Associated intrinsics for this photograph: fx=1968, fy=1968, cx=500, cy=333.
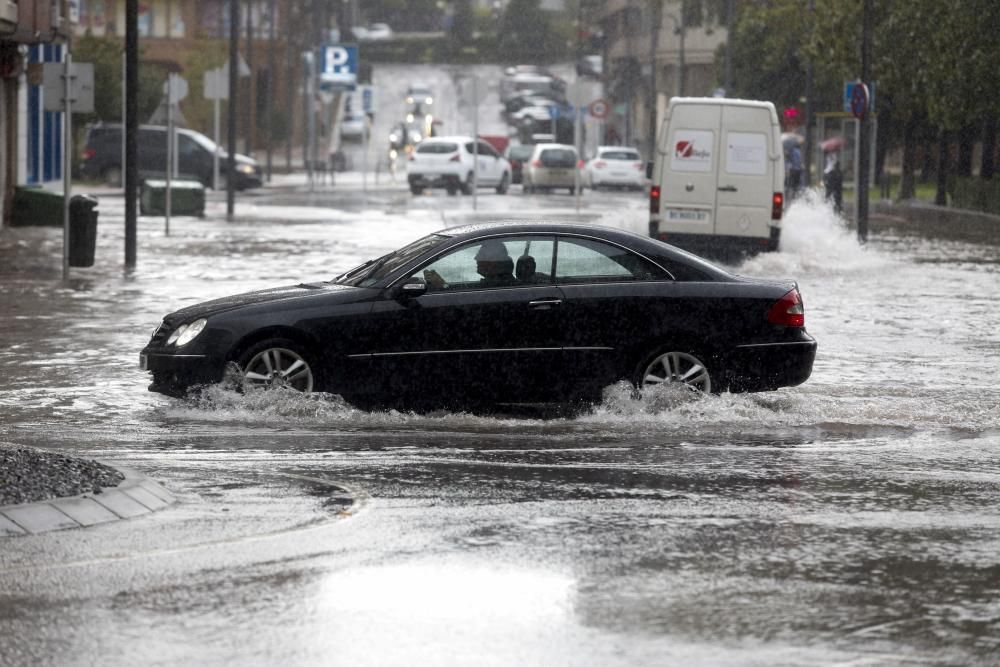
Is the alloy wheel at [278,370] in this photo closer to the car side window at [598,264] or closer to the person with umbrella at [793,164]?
the car side window at [598,264]

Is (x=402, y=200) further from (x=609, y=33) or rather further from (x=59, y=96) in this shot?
(x=609, y=33)

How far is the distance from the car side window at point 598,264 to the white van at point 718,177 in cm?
Result: 1428

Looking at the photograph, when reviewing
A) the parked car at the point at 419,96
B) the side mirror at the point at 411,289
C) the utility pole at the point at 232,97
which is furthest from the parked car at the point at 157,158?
the parked car at the point at 419,96

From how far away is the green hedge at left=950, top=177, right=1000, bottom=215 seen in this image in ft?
161

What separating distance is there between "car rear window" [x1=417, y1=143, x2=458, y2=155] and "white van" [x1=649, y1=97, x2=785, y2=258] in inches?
1167

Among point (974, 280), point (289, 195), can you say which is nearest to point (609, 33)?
point (289, 195)

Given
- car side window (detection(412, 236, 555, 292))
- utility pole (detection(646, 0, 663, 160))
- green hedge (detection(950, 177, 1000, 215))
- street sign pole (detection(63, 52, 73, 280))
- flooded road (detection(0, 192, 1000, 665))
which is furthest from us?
Result: utility pole (detection(646, 0, 663, 160))

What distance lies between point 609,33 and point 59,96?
107065 millimetres

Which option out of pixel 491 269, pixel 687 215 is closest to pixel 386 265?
pixel 491 269

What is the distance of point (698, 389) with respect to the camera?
12.5 meters

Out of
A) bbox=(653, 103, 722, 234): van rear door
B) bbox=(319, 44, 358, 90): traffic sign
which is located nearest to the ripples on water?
bbox=(653, 103, 722, 234): van rear door

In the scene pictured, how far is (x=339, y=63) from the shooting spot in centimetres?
7325

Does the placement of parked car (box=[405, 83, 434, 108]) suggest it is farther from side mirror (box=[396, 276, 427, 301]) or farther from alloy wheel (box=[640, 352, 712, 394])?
side mirror (box=[396, 276, 427, 301])

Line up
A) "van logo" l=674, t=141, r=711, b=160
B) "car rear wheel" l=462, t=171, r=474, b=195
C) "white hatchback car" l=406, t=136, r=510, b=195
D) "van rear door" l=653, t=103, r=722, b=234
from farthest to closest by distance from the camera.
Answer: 1. "car rear wheel" l=462, t=171, r=474, b=195
2. "white hatchback car" l=406, t=136, r=510, b=195
3. "van logo" l=674, t=141, r=711, b=160
4. "van rear door" l=653, t=103, r=722, b=234
